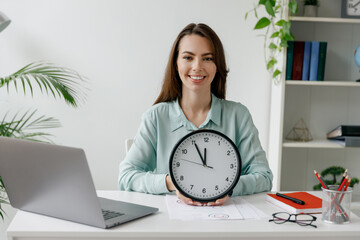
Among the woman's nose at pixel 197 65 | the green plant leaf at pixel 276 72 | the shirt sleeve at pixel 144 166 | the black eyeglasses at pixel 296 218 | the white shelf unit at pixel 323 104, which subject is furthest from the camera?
the white shelf unit at pixel 323 104

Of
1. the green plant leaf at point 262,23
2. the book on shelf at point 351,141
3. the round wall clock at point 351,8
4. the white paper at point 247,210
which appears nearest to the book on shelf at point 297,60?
the green plant leaf at point 262,23

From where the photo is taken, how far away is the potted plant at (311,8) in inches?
113

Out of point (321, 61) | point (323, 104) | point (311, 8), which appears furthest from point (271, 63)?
point (323, 104)

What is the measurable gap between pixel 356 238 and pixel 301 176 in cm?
197

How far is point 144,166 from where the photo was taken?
70.8 inches

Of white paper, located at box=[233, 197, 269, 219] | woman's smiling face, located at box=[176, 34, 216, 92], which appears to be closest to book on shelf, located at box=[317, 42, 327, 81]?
woman's smiling face, located at box=[176, 34, 216, 92]

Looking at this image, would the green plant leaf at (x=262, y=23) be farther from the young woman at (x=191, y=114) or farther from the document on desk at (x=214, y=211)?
the document on desk at (x=214, y=211)

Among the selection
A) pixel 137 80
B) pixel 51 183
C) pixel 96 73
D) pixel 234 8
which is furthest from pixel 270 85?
pixel 51 183

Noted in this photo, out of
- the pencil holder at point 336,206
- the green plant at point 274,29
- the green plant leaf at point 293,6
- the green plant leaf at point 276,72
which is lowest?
the pencil holder at point 336,206

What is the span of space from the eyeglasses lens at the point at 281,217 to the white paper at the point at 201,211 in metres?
0.10

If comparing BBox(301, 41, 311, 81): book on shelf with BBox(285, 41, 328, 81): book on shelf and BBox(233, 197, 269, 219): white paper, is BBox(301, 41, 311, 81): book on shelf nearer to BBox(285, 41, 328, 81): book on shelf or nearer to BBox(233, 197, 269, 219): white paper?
BBox(285, 41, 328, 81): book on shelf

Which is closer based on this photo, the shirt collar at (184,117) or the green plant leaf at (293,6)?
the shirt collar at (184,117)

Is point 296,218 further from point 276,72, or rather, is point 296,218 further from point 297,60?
point 297,60

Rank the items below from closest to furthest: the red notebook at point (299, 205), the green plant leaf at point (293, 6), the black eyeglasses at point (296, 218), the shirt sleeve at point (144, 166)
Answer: the black eyeglasses at point (296, 218), the red notebook at point (299, 205), the shirt sleeve at point (144, 166), the green plant leaf at point (293, 6)
